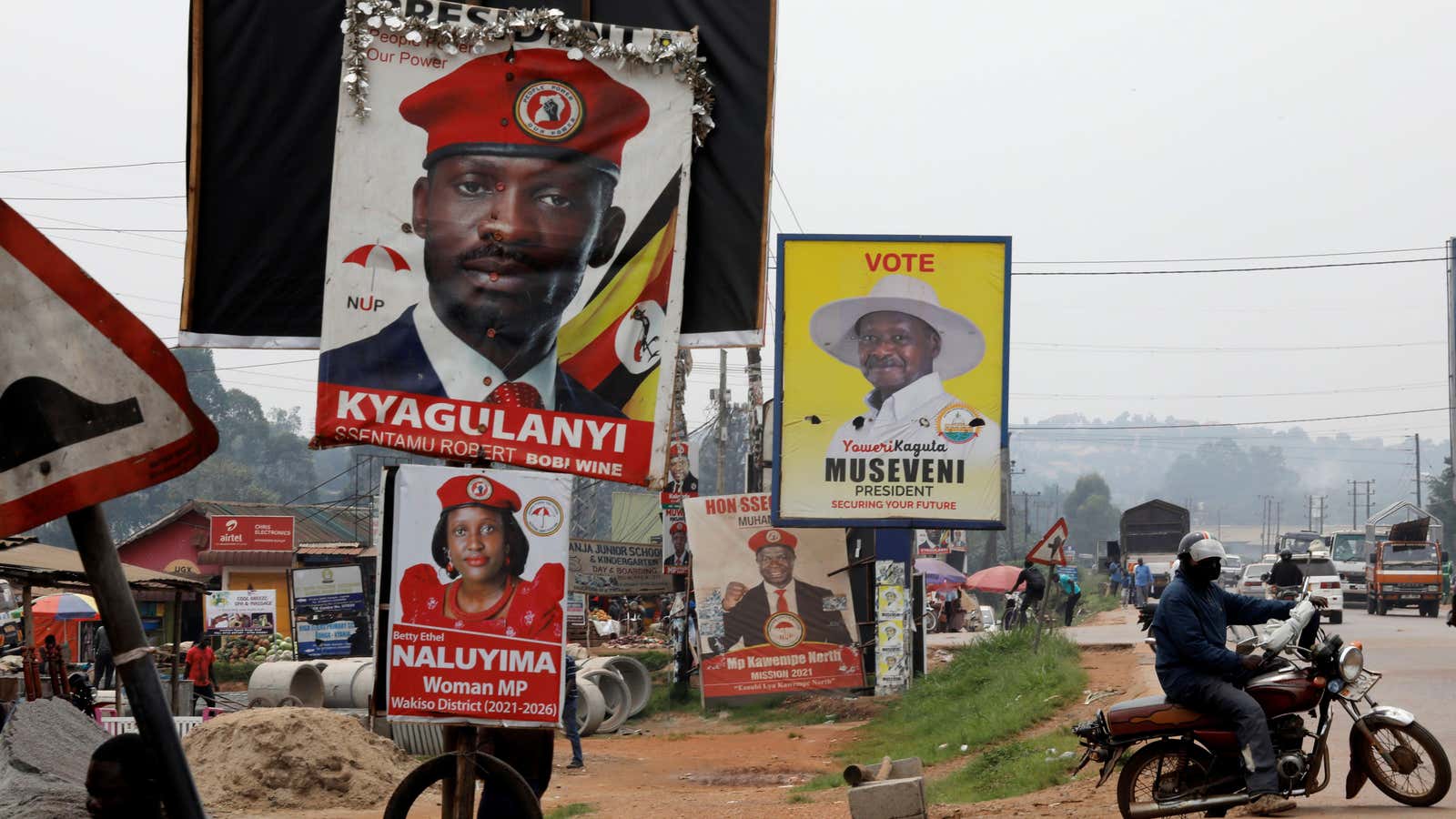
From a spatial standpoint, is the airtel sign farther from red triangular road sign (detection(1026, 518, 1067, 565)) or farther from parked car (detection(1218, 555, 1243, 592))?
red triangular road sign (detection(1026, 518, 1067, 565))

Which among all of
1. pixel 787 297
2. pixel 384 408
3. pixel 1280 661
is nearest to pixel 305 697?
pixel 787 297

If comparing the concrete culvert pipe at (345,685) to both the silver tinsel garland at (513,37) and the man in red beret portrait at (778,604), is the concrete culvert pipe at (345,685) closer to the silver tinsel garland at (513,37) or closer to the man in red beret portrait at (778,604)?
the man in red beret portrait at (778,604)

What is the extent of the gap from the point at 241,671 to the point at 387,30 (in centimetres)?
3668

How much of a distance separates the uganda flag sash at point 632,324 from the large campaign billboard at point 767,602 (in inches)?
794

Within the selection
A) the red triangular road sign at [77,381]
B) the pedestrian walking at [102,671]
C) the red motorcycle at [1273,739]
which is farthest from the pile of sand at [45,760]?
the pedestrian walking at [102,671]

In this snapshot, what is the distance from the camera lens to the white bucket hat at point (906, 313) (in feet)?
73.2

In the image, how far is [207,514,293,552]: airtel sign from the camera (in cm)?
5219

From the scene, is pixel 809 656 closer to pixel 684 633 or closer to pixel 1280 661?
pixel 684 633

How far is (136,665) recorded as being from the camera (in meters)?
2.74

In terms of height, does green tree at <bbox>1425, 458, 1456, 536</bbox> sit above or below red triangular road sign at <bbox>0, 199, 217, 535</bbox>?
above

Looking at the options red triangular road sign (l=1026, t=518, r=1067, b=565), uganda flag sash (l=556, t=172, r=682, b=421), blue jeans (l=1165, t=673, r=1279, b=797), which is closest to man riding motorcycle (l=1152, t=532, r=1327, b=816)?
blue jeans (l=1165, t=673, r=1279, b=797)

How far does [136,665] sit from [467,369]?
2.62m

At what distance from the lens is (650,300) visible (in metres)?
5.46

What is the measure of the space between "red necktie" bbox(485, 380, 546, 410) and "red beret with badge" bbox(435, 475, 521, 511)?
0.27m
